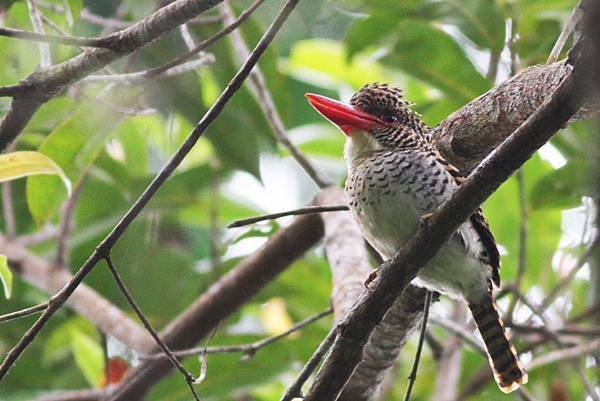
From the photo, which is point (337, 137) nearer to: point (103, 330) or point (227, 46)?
point (227, 46)

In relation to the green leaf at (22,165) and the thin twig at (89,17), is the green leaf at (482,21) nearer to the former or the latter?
the thin twig at (89,17)

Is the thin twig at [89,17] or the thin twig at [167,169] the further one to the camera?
the thin twig at [89,17]

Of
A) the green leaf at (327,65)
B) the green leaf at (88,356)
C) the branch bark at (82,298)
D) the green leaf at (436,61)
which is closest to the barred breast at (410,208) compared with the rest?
the green leaf at (436,61)

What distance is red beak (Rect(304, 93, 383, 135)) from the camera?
2.44m

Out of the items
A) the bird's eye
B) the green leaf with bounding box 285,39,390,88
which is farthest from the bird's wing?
the green leaf with bounding box 285,39,390,88

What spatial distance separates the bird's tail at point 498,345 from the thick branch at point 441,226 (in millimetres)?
731

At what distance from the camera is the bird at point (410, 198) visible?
2209 millimetres

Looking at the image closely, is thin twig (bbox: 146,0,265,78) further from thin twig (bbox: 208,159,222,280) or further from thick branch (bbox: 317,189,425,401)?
thin twig (bbox: 208,159,222,280)

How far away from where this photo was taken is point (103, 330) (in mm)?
3305

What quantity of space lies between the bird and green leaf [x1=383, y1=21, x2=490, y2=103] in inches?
27.3

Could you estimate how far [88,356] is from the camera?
3627mm

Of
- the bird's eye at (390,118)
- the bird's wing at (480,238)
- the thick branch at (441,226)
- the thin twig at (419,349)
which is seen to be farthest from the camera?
the bird's eye at (390,118)

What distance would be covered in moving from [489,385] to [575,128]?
1.04m

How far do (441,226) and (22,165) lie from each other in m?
1.02
